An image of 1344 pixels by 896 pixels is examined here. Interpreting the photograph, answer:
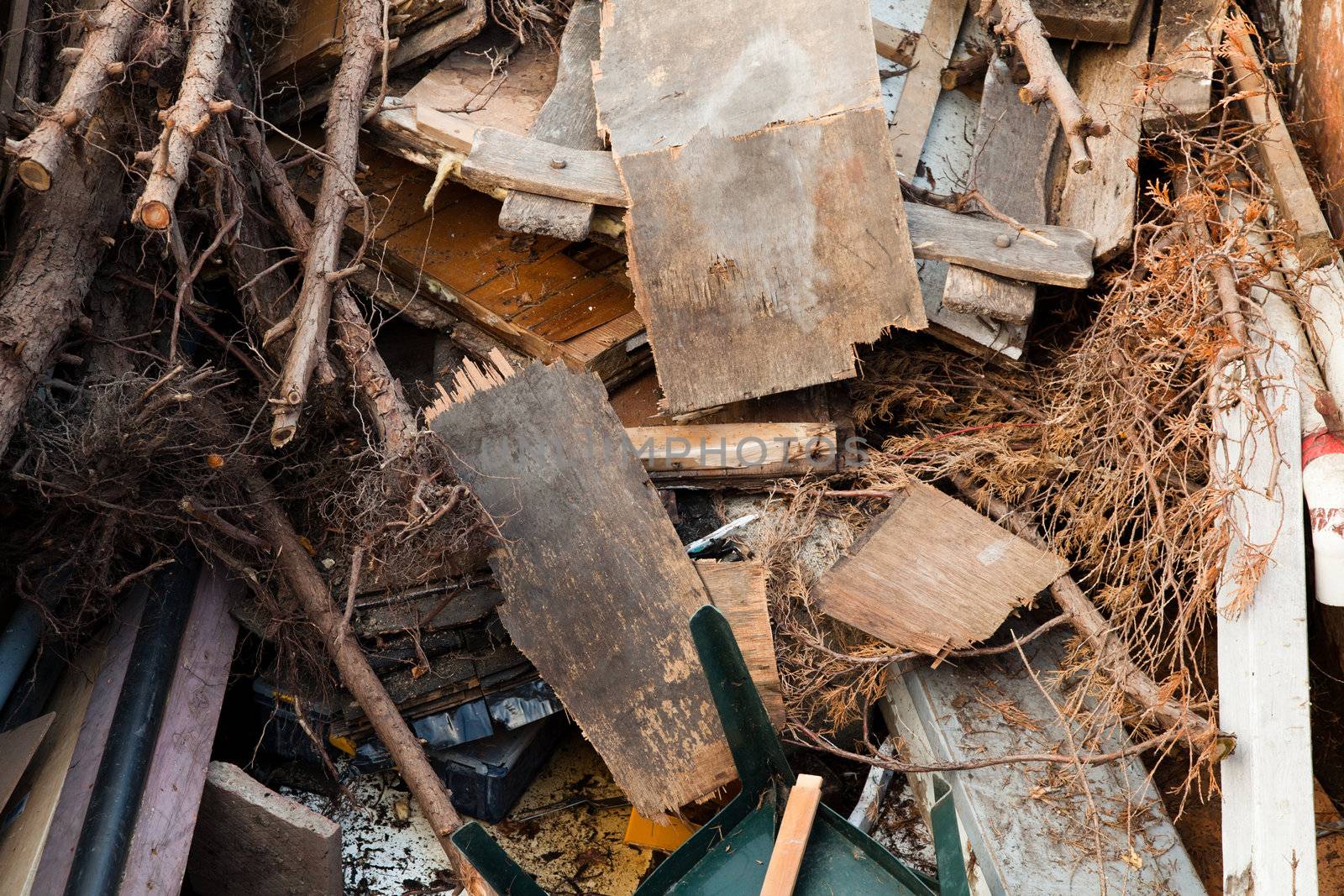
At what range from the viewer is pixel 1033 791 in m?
2.89

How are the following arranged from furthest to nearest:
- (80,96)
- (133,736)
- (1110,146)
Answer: (1110,146)
(133,736)
(80,96)

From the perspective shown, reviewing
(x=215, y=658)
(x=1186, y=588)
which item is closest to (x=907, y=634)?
(x=1186, y=588)

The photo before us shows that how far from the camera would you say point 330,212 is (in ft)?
10.8

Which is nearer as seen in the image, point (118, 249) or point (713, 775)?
point (713, 775)

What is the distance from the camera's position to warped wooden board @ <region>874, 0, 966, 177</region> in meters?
3.82

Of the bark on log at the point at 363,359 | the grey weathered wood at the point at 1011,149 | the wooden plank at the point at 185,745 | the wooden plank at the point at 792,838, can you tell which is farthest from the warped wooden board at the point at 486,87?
the wooden plank at the point at 792,838

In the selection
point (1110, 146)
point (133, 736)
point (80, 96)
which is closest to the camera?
point (80, 96)

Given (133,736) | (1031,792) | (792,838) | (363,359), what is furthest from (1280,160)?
(133,736)

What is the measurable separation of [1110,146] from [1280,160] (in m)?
0.55

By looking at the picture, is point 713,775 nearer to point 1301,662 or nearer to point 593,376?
point 593,376

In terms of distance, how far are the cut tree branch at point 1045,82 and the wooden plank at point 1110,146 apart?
303 millimetres

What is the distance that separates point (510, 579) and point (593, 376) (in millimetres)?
714

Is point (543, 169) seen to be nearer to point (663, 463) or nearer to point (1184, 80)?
point (663, 463)

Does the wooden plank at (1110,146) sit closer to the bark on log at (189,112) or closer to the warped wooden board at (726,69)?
the warped wooden board at (726,69)
